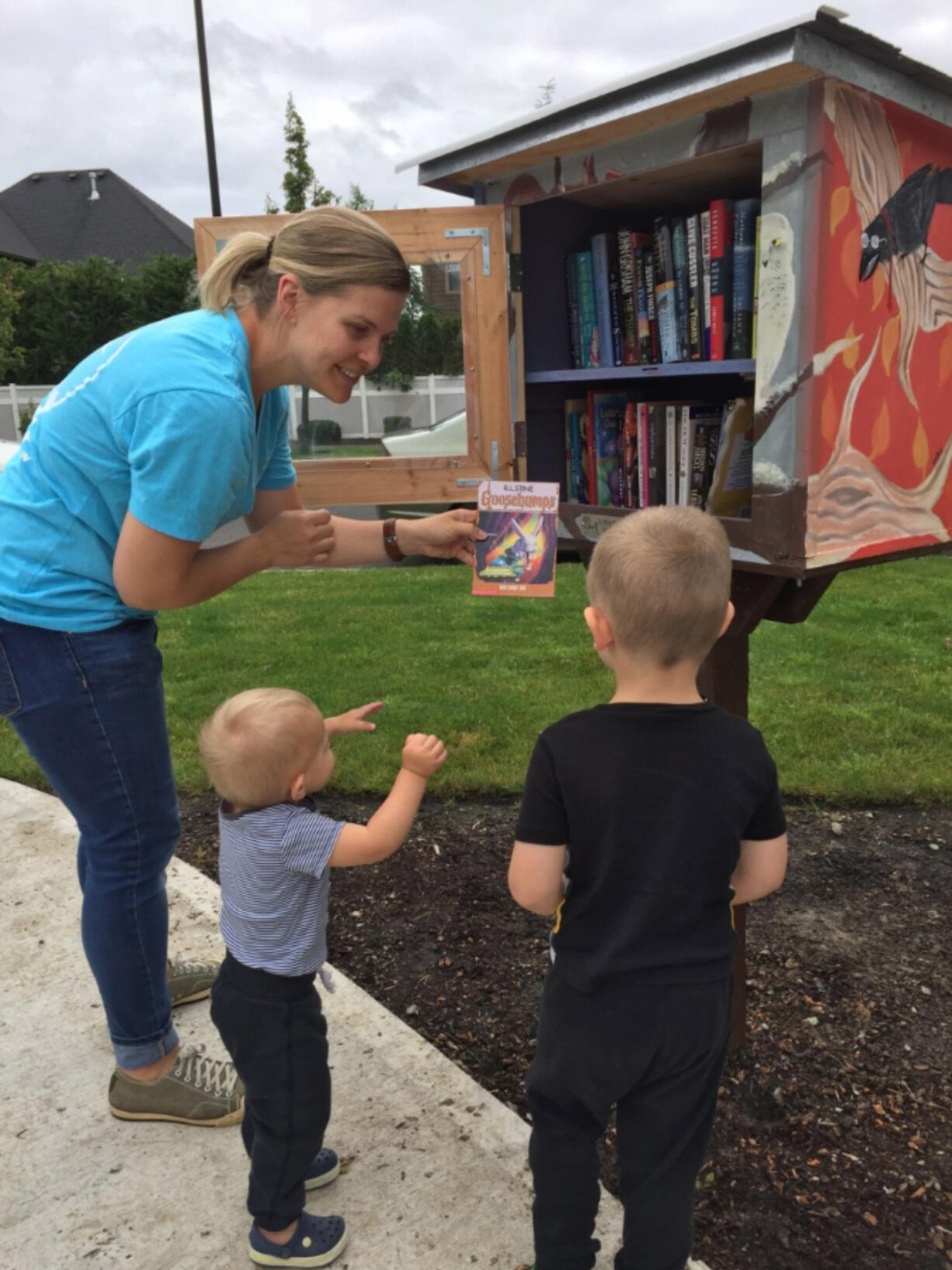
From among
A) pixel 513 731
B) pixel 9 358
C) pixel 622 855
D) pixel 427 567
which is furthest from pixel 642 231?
pixel 9 358

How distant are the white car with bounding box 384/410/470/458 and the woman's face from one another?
0.54m

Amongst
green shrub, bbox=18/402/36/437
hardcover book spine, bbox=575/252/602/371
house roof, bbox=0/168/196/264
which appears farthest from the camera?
house roof, bbox=0/168/196/264

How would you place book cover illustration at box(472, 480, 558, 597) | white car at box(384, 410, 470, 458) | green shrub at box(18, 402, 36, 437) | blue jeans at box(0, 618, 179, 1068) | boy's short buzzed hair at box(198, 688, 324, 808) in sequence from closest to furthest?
boy's short buzzed hair at box(198, 688, 324, 808)
blue jeans at box(0, 618, 179, 1068)
book cover illustration at box(472, 480, 558, 597)
white car at box(384, 410, 470, 458)
green shrub at box(18, 402, 36, 437)

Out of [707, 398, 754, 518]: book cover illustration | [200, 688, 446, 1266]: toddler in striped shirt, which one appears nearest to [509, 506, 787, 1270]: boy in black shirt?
[200, 688, 446, 1266]: toddler in striped shirt

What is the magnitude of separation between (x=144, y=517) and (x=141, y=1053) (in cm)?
129

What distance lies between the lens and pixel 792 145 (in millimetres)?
1808

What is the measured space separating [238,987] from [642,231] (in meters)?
2.13


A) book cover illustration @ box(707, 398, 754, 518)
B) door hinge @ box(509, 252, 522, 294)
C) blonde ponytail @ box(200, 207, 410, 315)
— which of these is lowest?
book cover illustration @ box(707, 398, 754, 518)

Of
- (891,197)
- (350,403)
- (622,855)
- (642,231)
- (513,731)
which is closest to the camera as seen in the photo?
(622,855)

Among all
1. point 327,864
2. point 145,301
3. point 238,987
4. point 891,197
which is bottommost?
point 238,987

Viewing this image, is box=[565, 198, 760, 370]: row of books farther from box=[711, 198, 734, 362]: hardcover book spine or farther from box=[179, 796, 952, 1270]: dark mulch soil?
box=[179, 796, 952, 1270]: dark mulch soil

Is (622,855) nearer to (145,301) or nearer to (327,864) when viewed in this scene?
(327,864)

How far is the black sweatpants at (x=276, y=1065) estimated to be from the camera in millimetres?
1704

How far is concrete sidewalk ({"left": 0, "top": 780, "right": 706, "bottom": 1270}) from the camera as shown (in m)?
1.89
